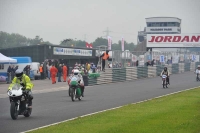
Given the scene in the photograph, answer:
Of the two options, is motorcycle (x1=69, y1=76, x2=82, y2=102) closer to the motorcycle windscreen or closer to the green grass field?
the green grass field

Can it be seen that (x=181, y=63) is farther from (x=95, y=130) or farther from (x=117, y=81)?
(x=95, y=130)

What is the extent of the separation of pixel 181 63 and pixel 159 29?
3417cm

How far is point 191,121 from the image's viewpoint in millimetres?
11820

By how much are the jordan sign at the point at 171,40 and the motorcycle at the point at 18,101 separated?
52739 mm

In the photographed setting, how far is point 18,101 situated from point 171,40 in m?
54.0

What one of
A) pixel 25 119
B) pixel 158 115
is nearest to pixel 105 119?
pixel 158 115

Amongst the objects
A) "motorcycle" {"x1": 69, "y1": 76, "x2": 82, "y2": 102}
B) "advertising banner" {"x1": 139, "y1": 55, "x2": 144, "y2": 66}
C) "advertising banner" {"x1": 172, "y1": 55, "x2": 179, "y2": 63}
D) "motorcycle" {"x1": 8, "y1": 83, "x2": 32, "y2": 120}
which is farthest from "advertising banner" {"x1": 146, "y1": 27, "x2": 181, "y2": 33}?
"motorcycle" {"x1": 8, "y1": 83, "x2": 32, "y2": 120}

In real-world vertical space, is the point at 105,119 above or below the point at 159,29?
below

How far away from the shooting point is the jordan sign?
65.8m

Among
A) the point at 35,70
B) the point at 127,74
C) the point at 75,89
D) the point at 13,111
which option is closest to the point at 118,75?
the point at 127,74

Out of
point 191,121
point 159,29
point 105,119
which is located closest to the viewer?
point 191,121

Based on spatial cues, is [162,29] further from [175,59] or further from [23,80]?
[23,80]

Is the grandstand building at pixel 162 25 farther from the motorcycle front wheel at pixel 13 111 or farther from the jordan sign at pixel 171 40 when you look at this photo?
the motorcycle front wheel at pixel 13 111

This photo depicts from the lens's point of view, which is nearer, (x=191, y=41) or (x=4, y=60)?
(x=4, y=60)
